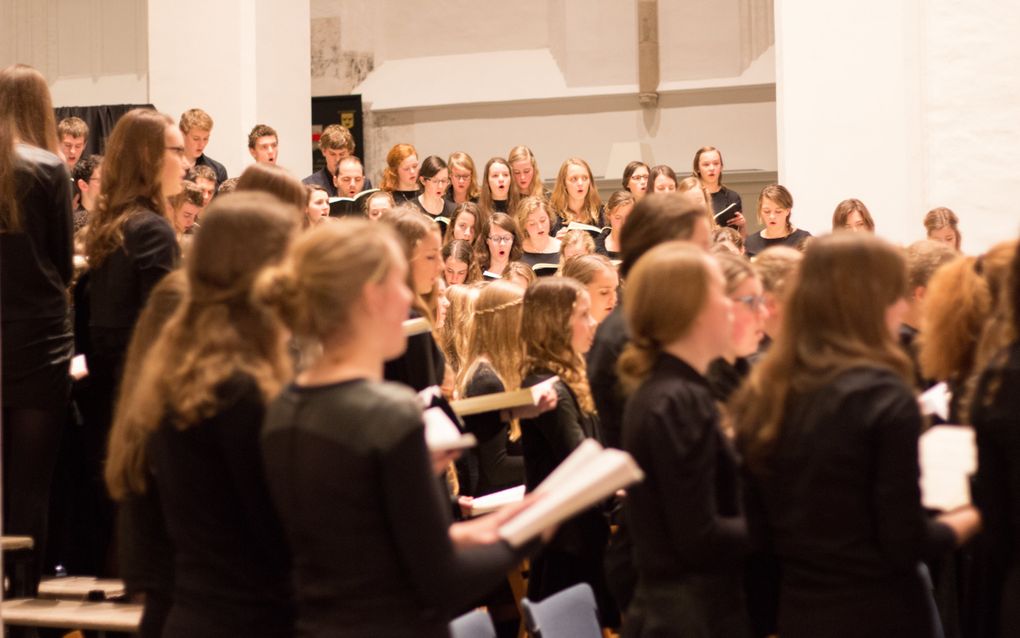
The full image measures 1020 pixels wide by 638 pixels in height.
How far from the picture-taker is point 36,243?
3824 millimetres

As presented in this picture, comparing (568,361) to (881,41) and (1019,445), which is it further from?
(881,41)

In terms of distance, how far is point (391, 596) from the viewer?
2068mm

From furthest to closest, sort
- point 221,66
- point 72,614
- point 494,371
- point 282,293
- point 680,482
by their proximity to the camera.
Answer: point 221,66 → point 494,371 → point 72,614 → point 680,482 → point 282,293

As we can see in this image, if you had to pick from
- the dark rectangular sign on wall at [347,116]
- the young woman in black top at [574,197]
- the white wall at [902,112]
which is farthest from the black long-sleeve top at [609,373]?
the dark rectangular sign on wall at [347,116]

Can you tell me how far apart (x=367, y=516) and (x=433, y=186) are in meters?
6.49

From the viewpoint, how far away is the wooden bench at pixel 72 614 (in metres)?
3.51

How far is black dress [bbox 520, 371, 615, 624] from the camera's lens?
3857 millimetres

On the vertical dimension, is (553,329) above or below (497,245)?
below

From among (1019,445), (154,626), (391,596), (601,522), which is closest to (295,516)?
(391,596)

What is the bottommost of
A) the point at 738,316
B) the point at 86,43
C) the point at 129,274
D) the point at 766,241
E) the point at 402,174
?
the point at 738,316

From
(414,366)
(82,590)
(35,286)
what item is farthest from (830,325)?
(82,590)

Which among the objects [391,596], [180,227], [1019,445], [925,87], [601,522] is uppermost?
[925,87]

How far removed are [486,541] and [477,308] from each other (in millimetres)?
2393

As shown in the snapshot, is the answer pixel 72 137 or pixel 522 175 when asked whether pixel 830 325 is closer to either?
pixel 522 175
